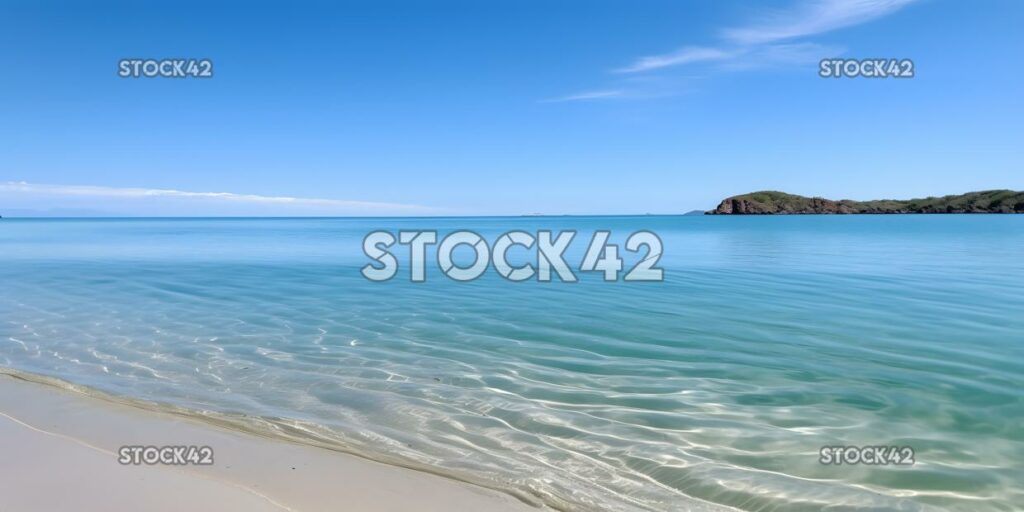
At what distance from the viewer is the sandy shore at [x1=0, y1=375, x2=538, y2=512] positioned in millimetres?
4535

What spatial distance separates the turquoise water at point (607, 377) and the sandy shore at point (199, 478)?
471 mm

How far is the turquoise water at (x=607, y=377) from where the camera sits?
18.4ft

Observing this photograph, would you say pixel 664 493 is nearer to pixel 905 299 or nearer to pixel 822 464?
pixel 822 464

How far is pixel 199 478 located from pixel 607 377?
5434mm

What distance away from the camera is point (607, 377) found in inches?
337

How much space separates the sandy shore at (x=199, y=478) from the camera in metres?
4.54

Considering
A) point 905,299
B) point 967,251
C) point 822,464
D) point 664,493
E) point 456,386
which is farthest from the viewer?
point 967,251

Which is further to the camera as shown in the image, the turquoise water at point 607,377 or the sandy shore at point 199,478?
the turquoise water at point 607,377

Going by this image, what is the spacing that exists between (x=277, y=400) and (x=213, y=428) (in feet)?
4.08

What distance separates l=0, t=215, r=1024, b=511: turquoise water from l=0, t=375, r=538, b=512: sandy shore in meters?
0.47

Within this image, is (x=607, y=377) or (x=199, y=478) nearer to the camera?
(x=199, y=478)

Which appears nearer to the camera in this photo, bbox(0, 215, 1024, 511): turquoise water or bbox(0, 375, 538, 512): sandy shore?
bbox(0, 375, 538, 512): sandy shore

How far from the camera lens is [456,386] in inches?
324

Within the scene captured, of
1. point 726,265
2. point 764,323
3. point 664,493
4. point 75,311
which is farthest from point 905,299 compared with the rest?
point 75,311
